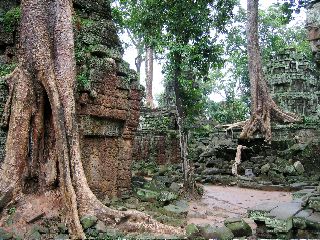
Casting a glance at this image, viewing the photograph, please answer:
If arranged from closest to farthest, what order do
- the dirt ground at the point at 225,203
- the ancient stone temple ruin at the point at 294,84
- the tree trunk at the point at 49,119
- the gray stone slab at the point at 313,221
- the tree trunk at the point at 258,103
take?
the gray stone slab at the point at 313,221, the tree trunk at the point at 49,119, the dirt ground at the point at 225,203, the tree trunk at the point at 258,103, the ancient stone temple ruin at the point at 294,84

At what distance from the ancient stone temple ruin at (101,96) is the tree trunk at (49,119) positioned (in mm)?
520

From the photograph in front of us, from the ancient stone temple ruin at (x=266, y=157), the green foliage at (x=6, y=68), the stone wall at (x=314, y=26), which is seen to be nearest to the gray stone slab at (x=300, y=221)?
the stone wall at (x=314, y=26)

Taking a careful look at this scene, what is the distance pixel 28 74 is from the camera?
466cm

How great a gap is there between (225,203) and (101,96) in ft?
12.0

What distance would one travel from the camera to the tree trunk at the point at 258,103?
11344 millimetres

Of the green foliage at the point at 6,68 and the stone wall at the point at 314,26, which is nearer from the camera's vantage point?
the stone wall at the point at 314,26

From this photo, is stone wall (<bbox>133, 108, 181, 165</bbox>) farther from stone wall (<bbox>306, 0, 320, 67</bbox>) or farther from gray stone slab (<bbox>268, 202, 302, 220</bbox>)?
stone wall (<bbox>306, 0, 320, 67</bbox>)

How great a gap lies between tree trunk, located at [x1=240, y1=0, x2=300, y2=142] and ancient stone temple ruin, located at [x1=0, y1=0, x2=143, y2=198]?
20.5 feet

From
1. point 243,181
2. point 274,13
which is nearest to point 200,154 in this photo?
point 243,181

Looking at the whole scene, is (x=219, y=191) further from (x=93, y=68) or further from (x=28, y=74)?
(x=28, y=74)

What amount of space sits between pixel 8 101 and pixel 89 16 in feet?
7.67

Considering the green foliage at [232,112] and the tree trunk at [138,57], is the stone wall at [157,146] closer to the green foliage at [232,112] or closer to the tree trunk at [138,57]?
the green foliage at [232,112]

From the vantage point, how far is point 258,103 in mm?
11383

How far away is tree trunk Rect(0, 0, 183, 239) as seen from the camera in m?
4.19
